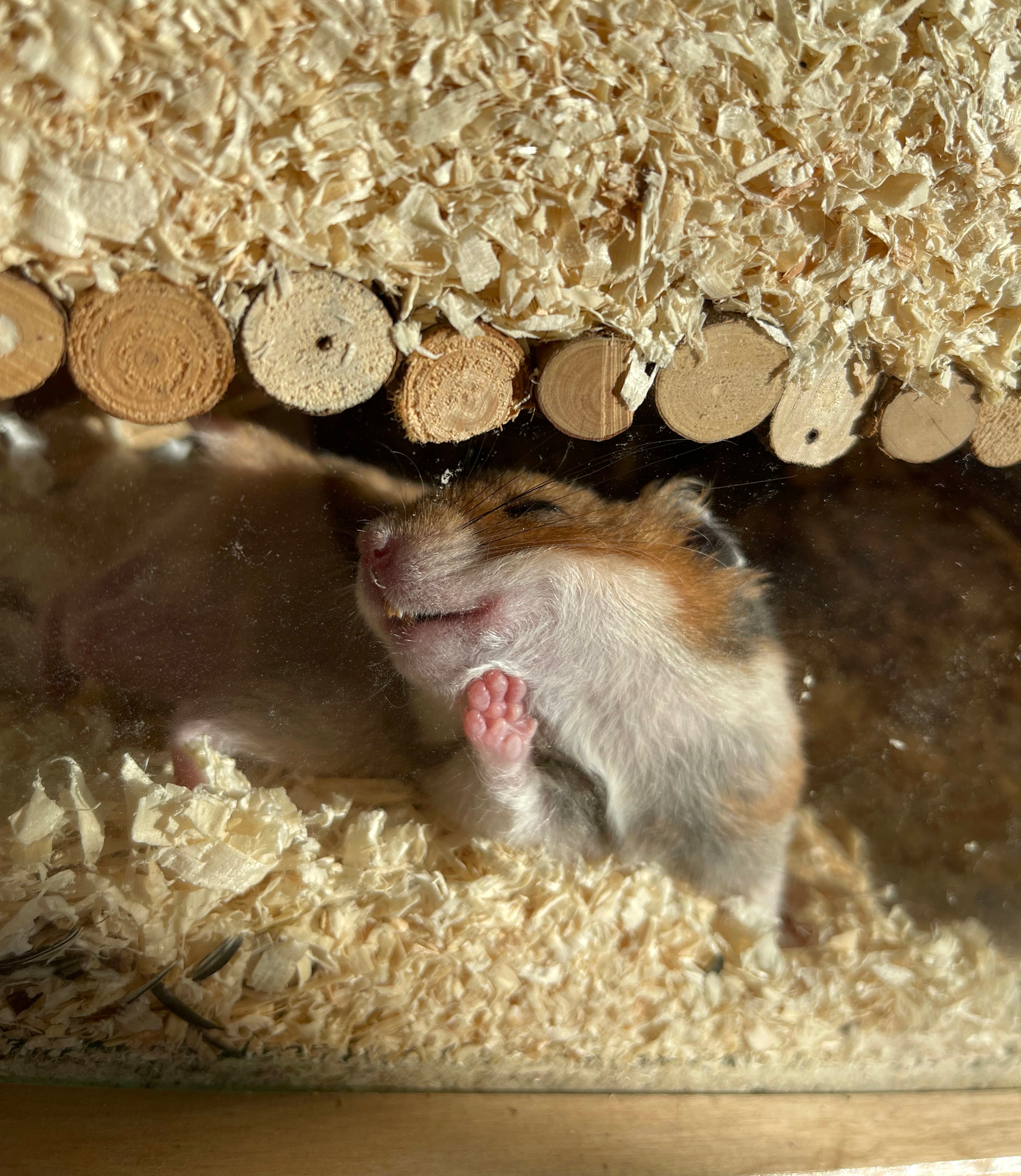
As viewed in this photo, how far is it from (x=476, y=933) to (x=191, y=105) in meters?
0.96

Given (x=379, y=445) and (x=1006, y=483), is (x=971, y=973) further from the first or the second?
(x=379, y=445)

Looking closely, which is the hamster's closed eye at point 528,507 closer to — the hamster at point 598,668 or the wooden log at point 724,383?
the hamster at point 598,668

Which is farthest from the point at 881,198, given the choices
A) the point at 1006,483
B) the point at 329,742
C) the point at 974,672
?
the point at 329,742

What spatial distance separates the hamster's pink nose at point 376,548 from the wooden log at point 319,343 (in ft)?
0.61

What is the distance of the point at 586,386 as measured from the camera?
898mm

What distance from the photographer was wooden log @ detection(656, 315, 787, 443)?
0.91 metres

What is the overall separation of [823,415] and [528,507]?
348 mm

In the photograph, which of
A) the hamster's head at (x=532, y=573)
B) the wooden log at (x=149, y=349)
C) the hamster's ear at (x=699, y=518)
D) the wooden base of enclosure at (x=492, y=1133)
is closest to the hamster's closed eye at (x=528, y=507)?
the hamster's head at (x=532, y=573)

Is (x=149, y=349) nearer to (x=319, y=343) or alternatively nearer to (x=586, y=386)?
(x=319, y=343)

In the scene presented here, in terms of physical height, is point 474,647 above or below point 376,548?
below

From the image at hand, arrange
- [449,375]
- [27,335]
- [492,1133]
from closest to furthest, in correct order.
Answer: [27,335] → [449,375] → [492,1133]

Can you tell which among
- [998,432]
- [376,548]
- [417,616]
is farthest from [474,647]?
[998,432]

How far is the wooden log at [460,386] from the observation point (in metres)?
0.85

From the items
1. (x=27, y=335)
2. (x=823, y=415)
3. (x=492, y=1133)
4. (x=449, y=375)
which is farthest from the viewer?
(x=492, y=1133)
